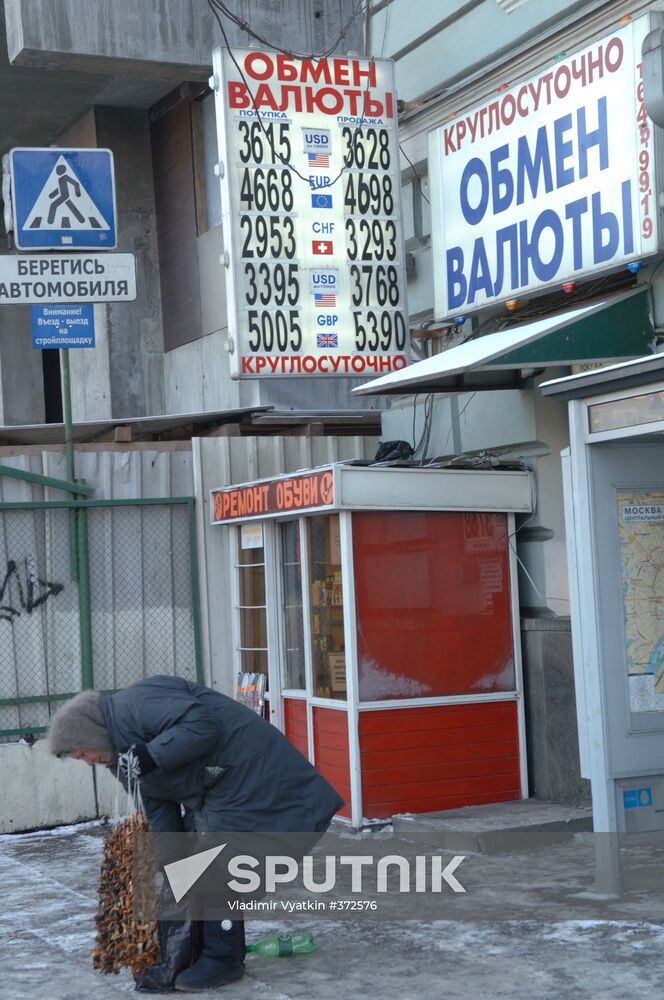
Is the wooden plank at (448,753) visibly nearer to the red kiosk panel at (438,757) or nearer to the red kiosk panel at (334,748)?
the red kiosk panel at (438,757)

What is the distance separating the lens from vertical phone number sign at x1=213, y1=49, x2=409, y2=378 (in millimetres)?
9055

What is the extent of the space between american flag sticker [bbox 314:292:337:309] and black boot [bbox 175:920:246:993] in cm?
485

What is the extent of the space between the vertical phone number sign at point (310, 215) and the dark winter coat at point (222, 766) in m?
3.91

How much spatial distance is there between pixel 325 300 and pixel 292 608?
2.24 m

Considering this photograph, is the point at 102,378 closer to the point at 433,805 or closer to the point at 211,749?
the point at 433,805

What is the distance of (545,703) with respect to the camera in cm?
895

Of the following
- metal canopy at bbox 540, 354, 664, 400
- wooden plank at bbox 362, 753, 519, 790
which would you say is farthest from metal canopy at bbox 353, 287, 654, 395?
wooden plank at bbox 362, 753, 519, 790

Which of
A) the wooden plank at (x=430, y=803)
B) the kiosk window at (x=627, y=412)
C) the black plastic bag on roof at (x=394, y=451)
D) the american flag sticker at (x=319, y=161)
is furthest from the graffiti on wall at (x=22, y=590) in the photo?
the kiosk window at (x=627, y=412)

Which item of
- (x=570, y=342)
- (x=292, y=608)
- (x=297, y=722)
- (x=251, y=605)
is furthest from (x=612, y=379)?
(x=251, y=605)

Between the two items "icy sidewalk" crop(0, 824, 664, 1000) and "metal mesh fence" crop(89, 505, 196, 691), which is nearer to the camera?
"icy sidewalk" crop(0, 824, 664, 1000)

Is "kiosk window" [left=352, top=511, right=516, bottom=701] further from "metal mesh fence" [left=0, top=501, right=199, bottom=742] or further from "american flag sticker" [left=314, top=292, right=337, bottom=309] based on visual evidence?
"metal mesh fence" [left=0, top=501, right=199, bottom=742]

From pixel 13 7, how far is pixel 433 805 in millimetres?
7804

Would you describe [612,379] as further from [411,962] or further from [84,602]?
[84,602]

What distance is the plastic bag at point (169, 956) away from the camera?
17.9ft
